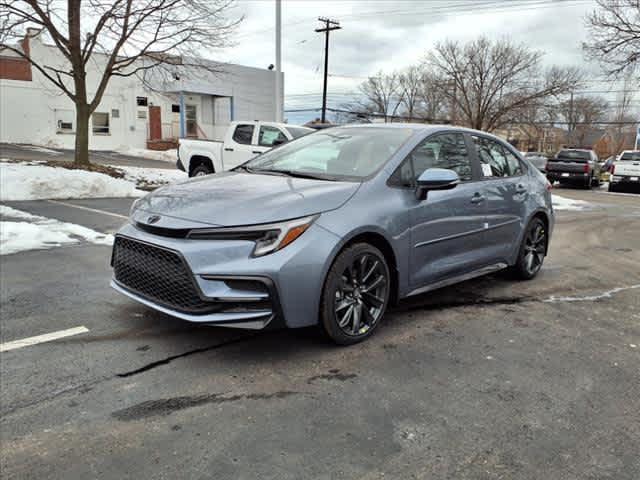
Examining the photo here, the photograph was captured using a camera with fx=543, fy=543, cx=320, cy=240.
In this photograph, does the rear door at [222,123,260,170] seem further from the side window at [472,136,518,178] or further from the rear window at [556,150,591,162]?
the rear window at [556,150,591,162]

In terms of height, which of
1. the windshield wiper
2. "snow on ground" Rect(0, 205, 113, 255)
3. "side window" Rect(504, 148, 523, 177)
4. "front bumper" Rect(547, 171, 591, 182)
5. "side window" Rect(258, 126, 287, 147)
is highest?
"side window" Rect(258, 126, 287, 147)

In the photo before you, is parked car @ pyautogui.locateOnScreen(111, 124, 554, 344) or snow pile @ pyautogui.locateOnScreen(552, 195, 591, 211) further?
snow pile @ pyautogui.locateOnScreen(552, 195, 591, 211)

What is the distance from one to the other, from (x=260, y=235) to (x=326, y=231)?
44 cm

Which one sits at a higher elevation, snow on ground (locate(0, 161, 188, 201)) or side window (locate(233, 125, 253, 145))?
side window (locate(233, 125, 253, 145))

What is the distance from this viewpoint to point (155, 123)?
32969mm

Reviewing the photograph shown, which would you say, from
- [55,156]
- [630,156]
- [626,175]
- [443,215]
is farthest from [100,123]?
[443,215]

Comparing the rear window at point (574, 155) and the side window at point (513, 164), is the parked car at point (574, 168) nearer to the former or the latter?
the rear window at point (574, 155)

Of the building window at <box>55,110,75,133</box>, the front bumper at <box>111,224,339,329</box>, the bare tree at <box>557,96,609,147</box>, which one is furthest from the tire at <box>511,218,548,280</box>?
the bare tree at <box>557,96,609,147</box>

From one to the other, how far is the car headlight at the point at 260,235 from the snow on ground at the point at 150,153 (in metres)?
26.2

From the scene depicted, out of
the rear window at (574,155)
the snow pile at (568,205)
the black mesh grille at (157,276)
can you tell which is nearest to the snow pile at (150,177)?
the snow pile at (568,205)

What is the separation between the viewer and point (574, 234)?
31.5ft

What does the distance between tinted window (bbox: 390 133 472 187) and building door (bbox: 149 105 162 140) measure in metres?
30.6

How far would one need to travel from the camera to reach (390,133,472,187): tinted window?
427 centimetres

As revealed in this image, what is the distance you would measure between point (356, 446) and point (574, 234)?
8.24 meters
